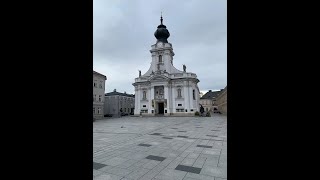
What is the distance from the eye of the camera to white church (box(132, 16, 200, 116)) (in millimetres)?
44719

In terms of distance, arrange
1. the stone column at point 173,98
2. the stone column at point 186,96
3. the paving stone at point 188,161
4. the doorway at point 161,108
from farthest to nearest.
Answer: the doorway at point 161,108
the stone column at point 173,98
the stone column at point 186,96
the paving stone at point 188,161

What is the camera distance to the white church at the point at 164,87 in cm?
4472

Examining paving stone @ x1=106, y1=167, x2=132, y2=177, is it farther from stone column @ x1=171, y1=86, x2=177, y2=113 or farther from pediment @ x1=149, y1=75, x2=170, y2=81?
pediment @ x1=149, y1=75, x2=170, y2=81

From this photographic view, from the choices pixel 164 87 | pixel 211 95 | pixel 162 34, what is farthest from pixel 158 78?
pixel 211 95

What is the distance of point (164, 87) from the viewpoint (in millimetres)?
45688

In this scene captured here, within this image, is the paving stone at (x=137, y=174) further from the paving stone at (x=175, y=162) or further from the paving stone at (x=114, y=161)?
the paving stone at (x=114, y=161)

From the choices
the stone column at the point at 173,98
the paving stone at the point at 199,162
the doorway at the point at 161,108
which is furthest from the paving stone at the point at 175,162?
the doorway at the point at 161,108

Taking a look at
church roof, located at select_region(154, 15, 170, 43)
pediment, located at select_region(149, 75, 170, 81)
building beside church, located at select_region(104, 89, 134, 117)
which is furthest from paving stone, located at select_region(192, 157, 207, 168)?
building beside church, located at select_region(104, 89, 134, 117)
